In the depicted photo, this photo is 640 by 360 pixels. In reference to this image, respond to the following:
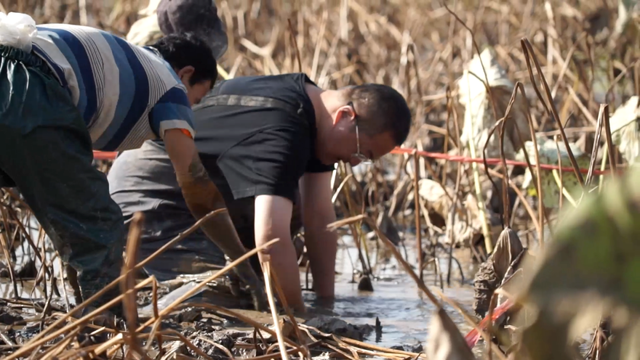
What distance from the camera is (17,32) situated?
7.93 ft

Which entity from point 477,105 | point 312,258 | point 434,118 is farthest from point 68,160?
point 434,118

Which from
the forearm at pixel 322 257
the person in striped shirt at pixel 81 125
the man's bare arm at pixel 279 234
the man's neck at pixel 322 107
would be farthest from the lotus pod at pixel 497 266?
the forearm at pixel 322 257

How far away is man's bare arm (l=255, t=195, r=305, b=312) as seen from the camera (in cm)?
312

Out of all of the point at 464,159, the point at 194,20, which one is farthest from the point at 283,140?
the point at 464,159

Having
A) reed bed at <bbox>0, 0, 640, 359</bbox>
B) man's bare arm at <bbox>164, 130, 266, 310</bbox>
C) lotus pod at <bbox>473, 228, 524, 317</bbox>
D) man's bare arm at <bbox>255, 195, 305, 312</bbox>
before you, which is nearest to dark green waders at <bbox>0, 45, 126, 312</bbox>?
man's bare arm at <bbox>164, 130, 266, 310</bbox>

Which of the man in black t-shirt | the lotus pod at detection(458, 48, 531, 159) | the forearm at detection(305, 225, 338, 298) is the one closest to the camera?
the man in black t-shirt

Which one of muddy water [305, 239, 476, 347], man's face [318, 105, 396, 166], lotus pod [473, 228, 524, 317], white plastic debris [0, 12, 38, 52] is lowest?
muddy water [305, 239, 476, 347]

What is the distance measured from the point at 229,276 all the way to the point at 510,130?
1491 mm

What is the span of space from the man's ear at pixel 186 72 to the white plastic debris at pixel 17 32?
0.69 metres

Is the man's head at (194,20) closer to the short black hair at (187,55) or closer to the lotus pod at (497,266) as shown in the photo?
the short black hair at (187,55)

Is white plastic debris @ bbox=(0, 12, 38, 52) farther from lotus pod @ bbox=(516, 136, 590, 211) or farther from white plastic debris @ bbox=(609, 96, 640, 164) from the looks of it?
white plastic debris @ bbox=(609, 96, 640, 164)

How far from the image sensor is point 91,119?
2.59m

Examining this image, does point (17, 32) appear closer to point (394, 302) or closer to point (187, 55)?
point (187, 55)

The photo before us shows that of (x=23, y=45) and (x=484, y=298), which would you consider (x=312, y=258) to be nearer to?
(x=484, y=298)
